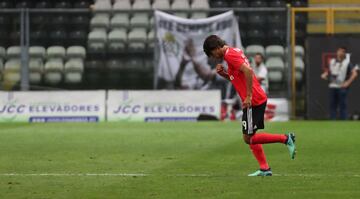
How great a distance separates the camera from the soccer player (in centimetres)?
1170

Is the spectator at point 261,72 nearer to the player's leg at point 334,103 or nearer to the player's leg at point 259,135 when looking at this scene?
the player's leg at point 334,103

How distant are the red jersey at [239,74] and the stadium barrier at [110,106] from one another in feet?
49.9

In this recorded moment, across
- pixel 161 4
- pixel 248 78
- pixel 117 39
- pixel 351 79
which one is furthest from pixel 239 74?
pixel 161 4

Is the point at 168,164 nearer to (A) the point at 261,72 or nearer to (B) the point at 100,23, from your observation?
(A) the point at 261,72

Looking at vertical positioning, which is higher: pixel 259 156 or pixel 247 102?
pixel 247 102

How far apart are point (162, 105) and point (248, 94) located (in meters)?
16.0

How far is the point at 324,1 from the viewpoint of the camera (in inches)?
1331

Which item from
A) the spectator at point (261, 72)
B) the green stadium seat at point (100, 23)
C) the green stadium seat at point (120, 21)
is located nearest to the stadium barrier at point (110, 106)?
the spectator at point (261, 72)

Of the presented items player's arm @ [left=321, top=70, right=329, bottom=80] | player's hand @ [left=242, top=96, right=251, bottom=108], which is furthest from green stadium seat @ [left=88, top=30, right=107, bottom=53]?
player's hand @ [left=242, top=96, right=251, bottom=108]

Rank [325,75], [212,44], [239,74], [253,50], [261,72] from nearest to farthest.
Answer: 1. [212,44]
2. [239,74]
3. [261,72]
4. [325,75]
5. [253,50]

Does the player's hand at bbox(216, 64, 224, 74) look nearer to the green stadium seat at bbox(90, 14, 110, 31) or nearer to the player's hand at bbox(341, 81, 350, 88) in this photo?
the player's hand at bbox(341, 81, 350, 88)

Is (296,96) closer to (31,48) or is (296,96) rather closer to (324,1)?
(324,1)

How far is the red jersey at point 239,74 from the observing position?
38.7 feet

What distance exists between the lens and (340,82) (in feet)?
89.1
